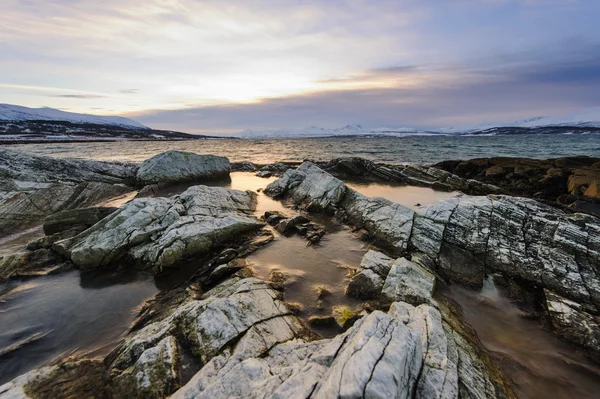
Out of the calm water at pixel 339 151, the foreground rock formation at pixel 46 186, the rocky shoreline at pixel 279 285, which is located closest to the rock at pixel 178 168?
the foreground rock formation at pixel 46 186

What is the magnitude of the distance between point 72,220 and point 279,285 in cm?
1252

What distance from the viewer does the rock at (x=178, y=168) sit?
25.1m

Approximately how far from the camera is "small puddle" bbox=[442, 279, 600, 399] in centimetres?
636

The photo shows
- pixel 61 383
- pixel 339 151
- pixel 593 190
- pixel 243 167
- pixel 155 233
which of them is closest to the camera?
pixel 61 383

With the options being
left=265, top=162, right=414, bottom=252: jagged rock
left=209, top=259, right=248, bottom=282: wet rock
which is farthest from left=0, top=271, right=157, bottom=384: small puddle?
left=265, top=162, right=414, bottom=252: jagged rock

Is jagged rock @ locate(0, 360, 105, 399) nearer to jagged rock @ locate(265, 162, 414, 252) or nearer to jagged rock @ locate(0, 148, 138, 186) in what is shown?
jagged rock @ locate(265, 162, 414, 252)

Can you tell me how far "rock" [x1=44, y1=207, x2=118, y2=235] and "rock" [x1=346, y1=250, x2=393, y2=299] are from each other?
13.9 meters

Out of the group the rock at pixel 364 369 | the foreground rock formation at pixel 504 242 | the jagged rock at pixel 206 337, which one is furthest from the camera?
the foreground rock formation at pixel 504 242

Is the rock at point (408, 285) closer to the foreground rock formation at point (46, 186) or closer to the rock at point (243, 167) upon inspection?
the foreground rock formation at point (46, 186)

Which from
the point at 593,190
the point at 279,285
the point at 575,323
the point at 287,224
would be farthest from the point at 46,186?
the point at 593,190

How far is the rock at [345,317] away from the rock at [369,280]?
2.91 feet

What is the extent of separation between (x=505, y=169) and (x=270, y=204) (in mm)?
25297

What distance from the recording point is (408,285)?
8.77 meters

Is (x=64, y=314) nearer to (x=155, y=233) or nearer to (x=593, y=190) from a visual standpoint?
(x=155, y=233)
